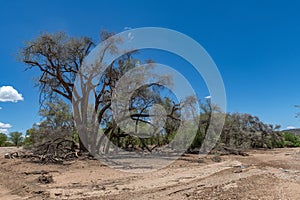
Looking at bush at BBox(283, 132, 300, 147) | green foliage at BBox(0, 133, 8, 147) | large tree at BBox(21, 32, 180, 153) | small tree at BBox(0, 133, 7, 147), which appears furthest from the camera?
bush at BBox(283, 132, 300, 147)

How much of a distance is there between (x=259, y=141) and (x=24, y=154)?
88.8ft

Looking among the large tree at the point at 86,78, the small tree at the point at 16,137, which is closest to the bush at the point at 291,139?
the large tree at the point at 86,78

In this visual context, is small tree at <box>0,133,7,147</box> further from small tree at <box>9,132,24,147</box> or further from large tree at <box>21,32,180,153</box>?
large tree at <box>21,32,180,153</box>

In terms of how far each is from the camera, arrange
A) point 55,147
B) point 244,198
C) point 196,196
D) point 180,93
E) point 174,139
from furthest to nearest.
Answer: point 174,139 < point 180,93 < point 55,147 < point 196,196 < point 244,198

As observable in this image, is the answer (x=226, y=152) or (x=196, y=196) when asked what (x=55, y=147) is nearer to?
(x=196, y=196)

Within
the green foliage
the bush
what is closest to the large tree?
the green foliage

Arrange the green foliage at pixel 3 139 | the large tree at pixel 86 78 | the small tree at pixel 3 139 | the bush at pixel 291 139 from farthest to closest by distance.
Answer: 1. the bush at pixel 291 139
2. the small tree at pixel 3 139
3. the green foliage at pixel 3 139
4. the large tree at pixel 86 78

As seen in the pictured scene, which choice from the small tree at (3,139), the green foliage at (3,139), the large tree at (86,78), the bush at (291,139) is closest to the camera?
the large tree at (86,78)

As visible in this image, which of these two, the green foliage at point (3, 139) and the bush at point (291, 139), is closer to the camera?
the green foliage at point (3, 139)

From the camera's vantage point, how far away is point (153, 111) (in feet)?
49.3

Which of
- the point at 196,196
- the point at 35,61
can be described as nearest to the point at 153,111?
the point at 35,61

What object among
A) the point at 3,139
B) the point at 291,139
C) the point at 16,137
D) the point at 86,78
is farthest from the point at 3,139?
the point at 291,139

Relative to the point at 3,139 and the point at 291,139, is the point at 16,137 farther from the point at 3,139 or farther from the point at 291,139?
the point at 291,139

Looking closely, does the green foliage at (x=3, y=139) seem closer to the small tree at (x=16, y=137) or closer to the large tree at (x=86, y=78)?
the small tree at (x=16, y=137)
